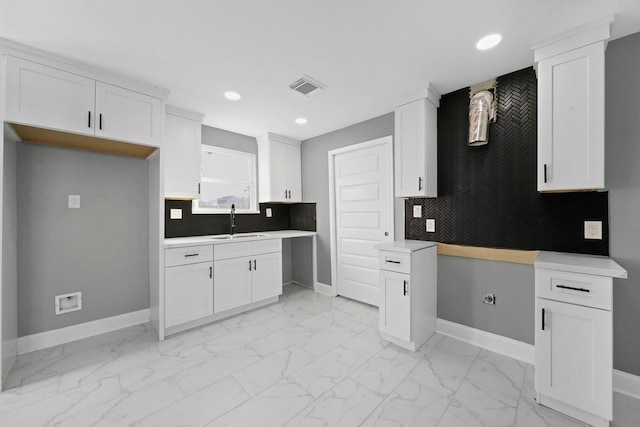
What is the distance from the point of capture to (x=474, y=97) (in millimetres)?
2439

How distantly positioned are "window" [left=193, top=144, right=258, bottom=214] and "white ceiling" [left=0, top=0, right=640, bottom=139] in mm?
1143

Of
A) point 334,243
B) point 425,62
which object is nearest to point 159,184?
point 334,243

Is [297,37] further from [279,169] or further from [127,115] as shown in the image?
[279,169]

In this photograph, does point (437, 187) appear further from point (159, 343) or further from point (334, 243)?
point (159, 343)

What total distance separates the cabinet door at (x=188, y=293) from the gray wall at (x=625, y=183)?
3.53m

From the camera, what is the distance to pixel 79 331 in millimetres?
2574

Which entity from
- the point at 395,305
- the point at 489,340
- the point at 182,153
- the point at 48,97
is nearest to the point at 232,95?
the point at 182,153

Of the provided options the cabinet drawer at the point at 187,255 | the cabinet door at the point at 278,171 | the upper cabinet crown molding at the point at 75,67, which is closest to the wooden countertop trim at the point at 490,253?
the cabinet door at the point at 278,171

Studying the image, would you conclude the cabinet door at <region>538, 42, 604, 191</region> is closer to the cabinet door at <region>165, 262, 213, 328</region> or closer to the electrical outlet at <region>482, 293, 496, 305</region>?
the electrical outlet at <region>482, 293, 496, 305</region>

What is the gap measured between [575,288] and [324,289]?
2.95 metres

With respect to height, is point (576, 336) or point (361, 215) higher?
point (361, 215)

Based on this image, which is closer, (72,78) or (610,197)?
(610,197)

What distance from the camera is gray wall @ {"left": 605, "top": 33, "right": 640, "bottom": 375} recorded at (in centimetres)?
178

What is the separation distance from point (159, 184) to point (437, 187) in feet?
9.42
